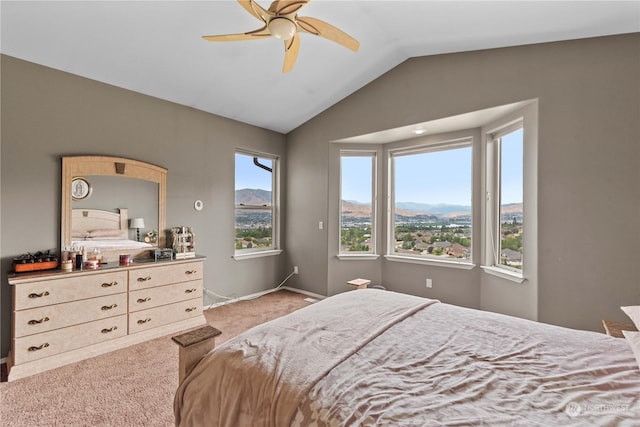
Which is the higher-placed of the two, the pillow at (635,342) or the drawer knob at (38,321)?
the pillow at (635,342)

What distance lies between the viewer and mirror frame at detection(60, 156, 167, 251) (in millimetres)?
2738

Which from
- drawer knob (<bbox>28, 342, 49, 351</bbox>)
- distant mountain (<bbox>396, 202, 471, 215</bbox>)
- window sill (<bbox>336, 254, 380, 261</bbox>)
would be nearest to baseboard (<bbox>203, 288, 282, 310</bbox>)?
window sill (<bbox>336, 254, 380, 261</bbox>)

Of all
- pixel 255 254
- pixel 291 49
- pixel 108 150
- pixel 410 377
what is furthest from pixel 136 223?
pixel 410 377

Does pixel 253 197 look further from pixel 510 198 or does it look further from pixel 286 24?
pixel 510 198

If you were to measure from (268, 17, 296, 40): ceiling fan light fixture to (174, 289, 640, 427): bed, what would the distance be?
1.70 meters

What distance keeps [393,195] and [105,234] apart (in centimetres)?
350

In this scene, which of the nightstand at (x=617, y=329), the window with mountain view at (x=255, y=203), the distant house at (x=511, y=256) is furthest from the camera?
the window with mountain view at (x=255, y=203)

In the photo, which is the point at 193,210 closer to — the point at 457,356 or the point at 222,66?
the point at 222,66

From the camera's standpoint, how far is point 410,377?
111cm

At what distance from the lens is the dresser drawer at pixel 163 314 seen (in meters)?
2.84

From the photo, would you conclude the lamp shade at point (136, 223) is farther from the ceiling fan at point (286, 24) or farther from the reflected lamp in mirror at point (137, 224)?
the ceiling fan at point (286, 24)

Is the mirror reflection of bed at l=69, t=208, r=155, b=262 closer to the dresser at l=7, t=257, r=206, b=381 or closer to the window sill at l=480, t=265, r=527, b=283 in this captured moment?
the dresser at l=7, t=257, r=206, b=381

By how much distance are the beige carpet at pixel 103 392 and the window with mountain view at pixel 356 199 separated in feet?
8.53

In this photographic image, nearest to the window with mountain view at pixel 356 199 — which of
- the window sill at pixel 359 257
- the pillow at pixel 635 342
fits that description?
the window sill at pixel 359 257
